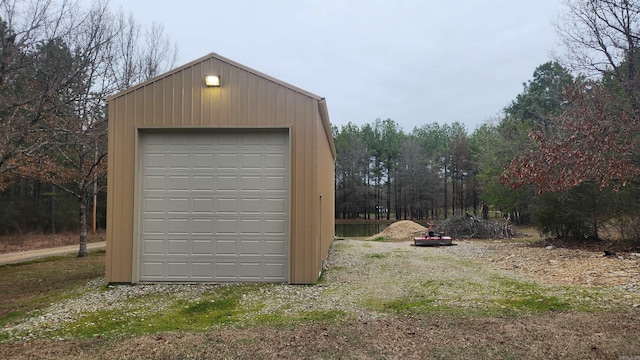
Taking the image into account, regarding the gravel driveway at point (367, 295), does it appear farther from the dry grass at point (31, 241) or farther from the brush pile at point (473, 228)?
the dry grass at point (31, 241)

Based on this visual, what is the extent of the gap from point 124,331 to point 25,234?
62.8 ft

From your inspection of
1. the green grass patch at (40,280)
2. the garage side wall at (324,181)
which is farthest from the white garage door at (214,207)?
the green grass patch at (40,280)

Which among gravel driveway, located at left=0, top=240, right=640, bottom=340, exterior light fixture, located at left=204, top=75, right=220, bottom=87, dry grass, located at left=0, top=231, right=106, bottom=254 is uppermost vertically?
exterior light fixture, located at left=204, top=75, right=220, bottom=87

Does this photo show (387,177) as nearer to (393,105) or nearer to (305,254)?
(393,105)

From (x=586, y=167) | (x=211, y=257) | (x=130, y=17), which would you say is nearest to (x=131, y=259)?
(x=211, y=257)

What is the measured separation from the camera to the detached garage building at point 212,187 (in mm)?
6477

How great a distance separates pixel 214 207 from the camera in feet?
21.8

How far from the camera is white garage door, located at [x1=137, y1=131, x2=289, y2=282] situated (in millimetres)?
6539

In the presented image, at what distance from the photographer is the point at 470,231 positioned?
15.3 m

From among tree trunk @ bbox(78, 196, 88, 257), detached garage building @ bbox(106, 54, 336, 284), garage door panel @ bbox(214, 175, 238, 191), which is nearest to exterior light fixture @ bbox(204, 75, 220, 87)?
detached garage building @ bbox(106, 54, 336, 284)

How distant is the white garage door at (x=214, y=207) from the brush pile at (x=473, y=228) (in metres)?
11.0

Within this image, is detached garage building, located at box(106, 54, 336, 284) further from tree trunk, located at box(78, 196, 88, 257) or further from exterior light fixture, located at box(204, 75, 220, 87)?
tree trunk, located at box(78, 196, 88, 257)

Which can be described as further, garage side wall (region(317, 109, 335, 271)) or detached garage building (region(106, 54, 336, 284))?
garage side wall (region(317, 109, 335, 271))

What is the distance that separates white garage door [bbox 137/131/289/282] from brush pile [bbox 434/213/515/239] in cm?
1103
